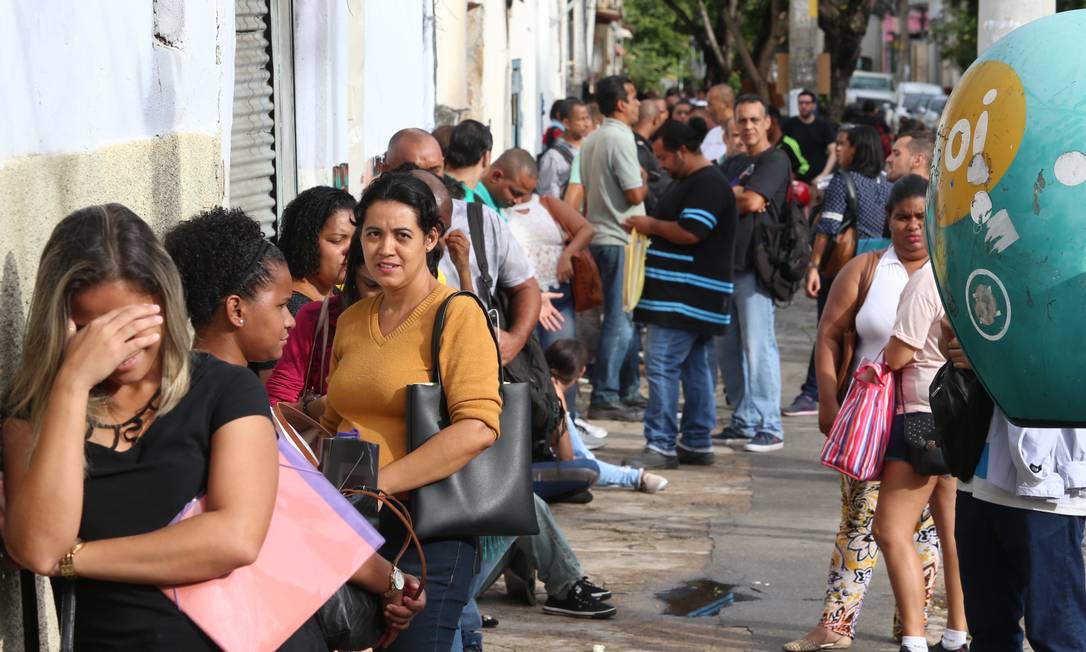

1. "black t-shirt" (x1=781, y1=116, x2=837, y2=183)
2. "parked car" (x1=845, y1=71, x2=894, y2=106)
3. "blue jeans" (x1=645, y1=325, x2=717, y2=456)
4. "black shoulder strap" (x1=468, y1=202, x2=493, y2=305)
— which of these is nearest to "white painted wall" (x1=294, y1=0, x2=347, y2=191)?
"black shoulder strap" (x1=468, y1=202, x2=493, y2=305)

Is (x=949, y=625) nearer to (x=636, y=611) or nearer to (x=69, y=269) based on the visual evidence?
(x=636, y=611)

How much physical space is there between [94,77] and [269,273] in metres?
0.79

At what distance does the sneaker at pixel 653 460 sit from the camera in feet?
28.2

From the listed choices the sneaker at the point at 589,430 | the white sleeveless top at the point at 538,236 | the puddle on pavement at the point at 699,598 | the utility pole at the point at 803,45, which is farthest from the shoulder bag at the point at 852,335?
the utility pole at the point at 803,45

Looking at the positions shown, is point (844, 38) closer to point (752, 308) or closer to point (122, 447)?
point (752, 308)

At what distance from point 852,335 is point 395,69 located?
175 inches

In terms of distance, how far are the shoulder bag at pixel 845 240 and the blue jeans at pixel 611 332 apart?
1381mm

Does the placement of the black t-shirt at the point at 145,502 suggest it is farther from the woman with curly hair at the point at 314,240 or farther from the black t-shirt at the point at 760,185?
the black t-shirt at the point at 760,185

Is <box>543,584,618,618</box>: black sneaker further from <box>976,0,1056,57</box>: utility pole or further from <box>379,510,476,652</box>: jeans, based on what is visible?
<box>976,0,1056,57</box>: utility pole

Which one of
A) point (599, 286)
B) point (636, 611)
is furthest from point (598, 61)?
Result: point (636, 611)

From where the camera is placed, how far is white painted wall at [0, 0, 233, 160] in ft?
10.00

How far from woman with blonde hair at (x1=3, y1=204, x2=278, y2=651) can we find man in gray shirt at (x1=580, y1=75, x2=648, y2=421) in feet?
23.8

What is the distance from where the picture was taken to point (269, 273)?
3209mm

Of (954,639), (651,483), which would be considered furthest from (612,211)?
(954,639)
